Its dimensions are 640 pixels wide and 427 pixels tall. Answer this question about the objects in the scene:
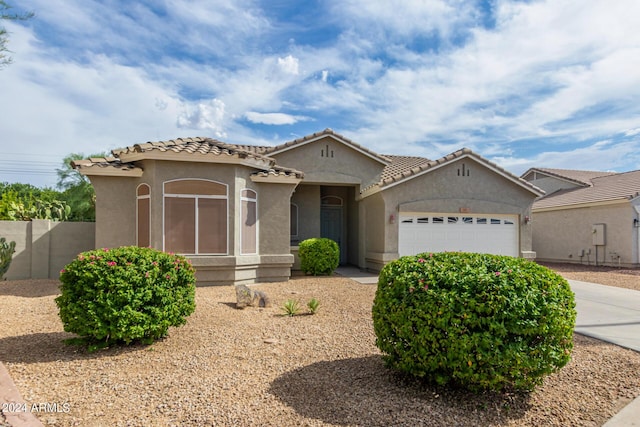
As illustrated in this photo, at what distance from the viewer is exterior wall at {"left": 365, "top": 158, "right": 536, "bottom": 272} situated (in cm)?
1470

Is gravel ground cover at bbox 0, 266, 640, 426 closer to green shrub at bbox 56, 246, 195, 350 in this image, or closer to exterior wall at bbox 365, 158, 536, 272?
green shrub at bbox 56, 246, 195, 350

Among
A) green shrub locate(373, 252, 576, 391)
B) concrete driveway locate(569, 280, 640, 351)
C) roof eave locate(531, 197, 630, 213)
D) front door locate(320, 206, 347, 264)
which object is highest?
roof eave locate(531, 197, 630, 213)

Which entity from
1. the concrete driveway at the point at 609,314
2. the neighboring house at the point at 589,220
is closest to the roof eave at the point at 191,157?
the concrete driveway at the point at 609,314

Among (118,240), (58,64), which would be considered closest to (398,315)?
(118,240)

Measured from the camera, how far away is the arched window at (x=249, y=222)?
11.8 metres

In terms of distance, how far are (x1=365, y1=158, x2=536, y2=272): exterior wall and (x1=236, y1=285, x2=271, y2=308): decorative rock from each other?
22.5ft

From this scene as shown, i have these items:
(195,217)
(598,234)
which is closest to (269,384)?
(195,217)

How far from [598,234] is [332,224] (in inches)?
524

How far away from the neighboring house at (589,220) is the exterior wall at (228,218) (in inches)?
643

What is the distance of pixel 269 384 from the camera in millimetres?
4574

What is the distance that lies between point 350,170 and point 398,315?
504 inches

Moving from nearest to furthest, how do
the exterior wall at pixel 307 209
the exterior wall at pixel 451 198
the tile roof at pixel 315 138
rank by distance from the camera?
the exterior wall at pixel 451 198
the tile roof at pixel 315 138
the exterior wall at pixel 307 209

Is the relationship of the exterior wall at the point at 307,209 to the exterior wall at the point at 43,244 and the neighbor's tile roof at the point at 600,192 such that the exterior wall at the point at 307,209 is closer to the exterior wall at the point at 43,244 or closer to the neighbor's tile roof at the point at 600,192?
the exterior wall at the point at 43,244

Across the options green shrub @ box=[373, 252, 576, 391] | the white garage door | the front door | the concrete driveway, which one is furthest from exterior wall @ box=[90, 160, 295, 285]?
the concrete driveway
